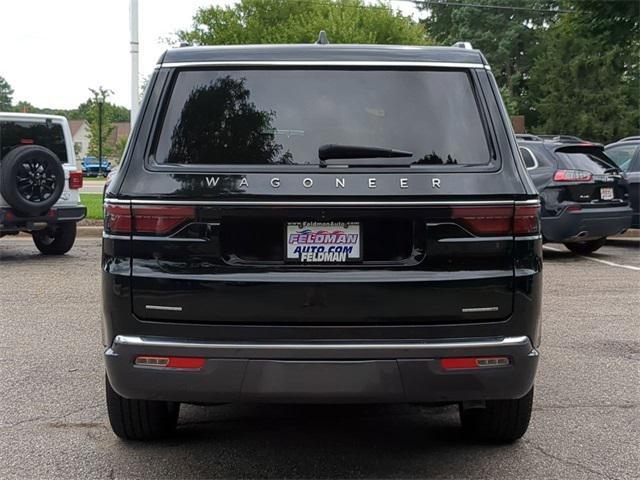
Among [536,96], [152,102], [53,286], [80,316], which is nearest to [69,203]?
[53,286]

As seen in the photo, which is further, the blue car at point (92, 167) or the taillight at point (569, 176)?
the blue car at point (92, 167)

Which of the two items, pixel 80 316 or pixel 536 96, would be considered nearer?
pixel 80 316

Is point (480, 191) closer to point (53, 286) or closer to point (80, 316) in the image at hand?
point (80, 316)

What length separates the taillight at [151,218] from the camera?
313 centimetres

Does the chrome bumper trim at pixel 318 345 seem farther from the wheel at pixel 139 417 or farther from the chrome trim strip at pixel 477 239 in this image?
the wheel at pixel 139 417

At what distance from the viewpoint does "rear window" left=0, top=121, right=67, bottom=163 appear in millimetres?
10906

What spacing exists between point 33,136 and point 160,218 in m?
9.02

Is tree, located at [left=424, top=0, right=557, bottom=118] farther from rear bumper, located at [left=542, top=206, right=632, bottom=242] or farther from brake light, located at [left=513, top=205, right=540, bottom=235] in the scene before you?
brake light, located at [left=513, top=205, right=540, bottom=235]

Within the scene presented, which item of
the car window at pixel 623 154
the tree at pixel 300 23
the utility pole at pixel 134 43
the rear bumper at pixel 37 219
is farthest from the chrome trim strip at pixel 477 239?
the tree at pixel 300 23

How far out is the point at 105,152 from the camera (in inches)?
2815

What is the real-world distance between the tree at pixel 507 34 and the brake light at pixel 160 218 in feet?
157

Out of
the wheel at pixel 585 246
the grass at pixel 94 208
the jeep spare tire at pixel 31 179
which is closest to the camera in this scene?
the jeep spare tire at pixel 31 179

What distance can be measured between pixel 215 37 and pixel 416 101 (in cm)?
3378

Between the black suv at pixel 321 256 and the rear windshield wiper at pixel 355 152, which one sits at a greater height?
the rear windshield wiper at pixel 355 152
